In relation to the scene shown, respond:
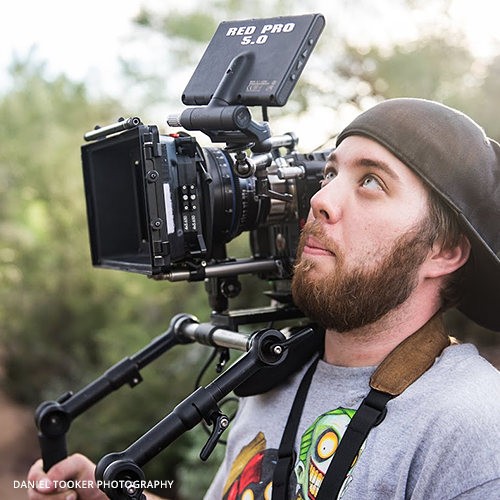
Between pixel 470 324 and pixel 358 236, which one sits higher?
pixel 358 236

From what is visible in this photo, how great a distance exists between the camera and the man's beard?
62.3 inches


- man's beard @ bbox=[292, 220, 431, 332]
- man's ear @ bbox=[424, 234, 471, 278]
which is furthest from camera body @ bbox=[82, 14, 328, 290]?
man's ear @ bbox=[424, 234, 471, 278]

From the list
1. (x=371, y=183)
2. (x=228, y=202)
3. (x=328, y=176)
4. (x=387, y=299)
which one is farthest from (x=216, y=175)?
Answer: (x=387, y=299)

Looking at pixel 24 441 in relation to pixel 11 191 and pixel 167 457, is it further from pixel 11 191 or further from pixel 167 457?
pixel 11 191

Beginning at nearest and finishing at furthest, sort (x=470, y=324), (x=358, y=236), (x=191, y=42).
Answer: (x=358, y=236) → (x=470, y=324) → (x=191, y=42)

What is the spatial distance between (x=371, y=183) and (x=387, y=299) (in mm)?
275

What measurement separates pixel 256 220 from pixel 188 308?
3.13m

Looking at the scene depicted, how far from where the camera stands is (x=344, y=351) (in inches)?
67.2

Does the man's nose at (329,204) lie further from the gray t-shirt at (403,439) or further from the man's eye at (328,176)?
the gray t-shirt at (403,439)

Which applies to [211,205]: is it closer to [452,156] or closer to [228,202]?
[228,202]

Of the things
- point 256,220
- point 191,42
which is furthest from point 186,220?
point 191,42

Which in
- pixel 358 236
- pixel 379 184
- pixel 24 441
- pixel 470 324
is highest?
pixel 379 184

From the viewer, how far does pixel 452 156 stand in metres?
1.56

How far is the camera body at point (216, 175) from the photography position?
1561 mm
